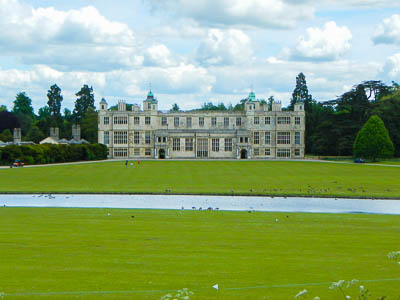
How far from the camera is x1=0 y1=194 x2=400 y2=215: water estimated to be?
24344mm

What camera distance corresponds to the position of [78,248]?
12.5 metres

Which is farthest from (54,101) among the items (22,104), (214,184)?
(214,184)

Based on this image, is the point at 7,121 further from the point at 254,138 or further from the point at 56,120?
the point at 254,138

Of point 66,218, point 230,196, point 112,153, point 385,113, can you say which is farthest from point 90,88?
point 66,218

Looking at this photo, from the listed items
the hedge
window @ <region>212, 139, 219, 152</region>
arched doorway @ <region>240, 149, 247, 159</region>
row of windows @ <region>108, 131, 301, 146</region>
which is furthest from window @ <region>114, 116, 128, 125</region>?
arched doorway @ <region>240, 149, 247, 159</region>

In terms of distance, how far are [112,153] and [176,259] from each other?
74.8m

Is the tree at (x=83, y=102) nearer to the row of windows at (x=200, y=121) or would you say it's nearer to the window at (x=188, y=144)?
the row of windows at (x=200, y=121)

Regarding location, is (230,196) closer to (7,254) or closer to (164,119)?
(7,254)

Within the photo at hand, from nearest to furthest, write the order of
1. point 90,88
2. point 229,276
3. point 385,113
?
point 229,276
point 385,113
point 90,88

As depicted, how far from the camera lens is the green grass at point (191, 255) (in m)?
9.14

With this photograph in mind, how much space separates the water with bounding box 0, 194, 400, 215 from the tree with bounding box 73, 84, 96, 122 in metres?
84.5

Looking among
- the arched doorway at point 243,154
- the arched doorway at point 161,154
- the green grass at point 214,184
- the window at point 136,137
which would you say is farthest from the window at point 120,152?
the green grass at point 214,184

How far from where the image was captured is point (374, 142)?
6750 cm

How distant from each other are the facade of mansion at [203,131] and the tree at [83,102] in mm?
28251
